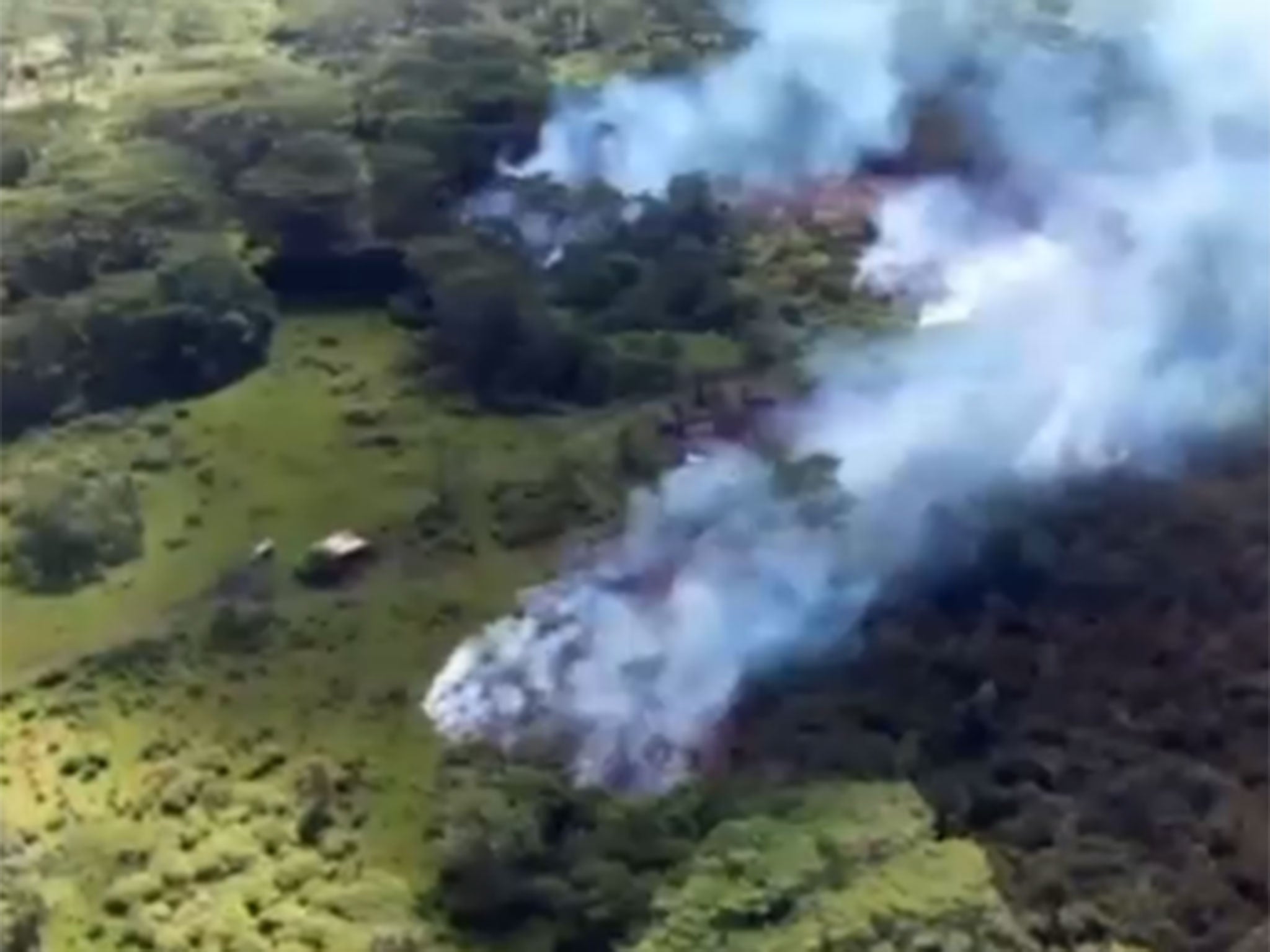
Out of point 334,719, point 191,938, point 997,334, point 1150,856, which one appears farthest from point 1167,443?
point 191,938

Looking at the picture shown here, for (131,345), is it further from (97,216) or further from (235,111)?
(235,111)

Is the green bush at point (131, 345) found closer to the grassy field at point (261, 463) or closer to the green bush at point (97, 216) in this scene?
the grassy field at point (261, 463)

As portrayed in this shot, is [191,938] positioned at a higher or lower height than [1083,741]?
lower

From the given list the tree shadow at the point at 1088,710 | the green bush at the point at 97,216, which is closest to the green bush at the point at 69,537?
the green bush at the point at 97,216

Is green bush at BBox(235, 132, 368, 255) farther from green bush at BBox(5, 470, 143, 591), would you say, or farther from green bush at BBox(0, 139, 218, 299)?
green bush at BBox(5, 470, 143, 591)

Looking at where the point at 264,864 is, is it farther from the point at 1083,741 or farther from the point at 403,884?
the point at 1083,741

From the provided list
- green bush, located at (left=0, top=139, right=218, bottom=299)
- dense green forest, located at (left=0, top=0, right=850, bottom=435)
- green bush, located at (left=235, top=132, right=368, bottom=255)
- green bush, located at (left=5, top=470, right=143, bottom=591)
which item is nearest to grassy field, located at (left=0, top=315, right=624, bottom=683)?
green bush, located at (left=5, top=470, right=143, bottom=591)

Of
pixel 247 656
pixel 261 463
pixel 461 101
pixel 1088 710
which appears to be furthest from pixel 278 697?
pixel 461 101
